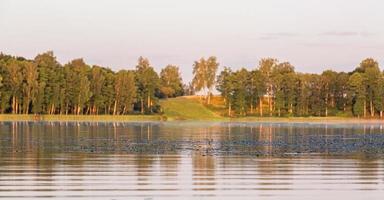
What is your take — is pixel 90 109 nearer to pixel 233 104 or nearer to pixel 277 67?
pixel 233 104

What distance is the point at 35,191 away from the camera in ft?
74.1

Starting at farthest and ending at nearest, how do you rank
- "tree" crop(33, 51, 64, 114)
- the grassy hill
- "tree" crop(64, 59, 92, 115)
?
the grassy hill
"tree" crop(64, 59, 92, 115)
"tree" crop(33, 51, 64, 114)

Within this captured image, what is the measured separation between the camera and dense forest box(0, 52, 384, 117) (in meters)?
137

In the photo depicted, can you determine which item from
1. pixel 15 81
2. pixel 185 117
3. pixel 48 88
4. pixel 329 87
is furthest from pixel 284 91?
pixel 15 81

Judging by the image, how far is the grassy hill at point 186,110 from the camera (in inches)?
6033

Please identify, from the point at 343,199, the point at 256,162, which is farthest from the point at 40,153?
the point at 343,199

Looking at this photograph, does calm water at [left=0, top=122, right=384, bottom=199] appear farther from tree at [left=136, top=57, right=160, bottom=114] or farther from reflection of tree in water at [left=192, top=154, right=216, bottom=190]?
tree at [left=136, top=57, right=160, bottom=114]

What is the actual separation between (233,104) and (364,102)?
86.7 ft

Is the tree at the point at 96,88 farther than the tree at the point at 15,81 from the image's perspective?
Yes

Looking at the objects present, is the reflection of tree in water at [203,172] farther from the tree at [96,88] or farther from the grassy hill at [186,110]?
the grassy hill at [186,110]

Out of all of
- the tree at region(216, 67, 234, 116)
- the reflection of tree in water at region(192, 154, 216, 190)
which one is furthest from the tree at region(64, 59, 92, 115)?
the reflection of tree in water at region(192, 154, 216, 190)

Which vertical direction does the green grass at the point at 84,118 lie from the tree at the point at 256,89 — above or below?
below

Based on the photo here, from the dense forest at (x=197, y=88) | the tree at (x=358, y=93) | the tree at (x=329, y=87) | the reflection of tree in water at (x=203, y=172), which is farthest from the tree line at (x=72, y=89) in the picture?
the reflection of tree in water at (x=203, y=172)

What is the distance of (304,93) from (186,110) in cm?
2434
